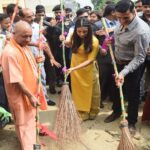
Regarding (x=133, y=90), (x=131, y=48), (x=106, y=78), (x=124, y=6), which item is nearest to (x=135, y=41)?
(x=131, y=48)

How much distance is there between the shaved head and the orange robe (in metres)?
0.07

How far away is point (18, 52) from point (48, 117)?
1.95 metres

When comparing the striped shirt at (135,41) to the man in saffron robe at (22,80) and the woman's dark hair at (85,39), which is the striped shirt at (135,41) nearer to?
the woman's dark hair at (85,39)

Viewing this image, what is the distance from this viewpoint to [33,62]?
4152 millimetres

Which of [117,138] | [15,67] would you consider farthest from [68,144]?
[15,67]

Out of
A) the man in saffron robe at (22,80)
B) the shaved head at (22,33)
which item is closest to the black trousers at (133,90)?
the man in saffron robe at (22,80)

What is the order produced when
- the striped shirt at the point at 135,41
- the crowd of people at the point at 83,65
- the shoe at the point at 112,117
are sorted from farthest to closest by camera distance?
the shoe at the point at 112,117 → the striped shirt at the point at 135,41 → the crowd of people at the point at 83,65

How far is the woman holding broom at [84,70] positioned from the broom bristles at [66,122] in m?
0.48

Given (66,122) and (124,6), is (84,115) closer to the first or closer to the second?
(66,122)

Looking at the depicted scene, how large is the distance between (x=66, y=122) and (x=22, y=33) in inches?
56.4

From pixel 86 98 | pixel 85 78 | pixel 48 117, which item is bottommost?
pixel 48 117

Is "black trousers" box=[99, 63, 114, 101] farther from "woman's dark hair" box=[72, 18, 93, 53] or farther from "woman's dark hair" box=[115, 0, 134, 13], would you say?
"woman's dark hair" box=[115, 0, 134, 13]

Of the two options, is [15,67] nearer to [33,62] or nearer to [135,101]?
[33,62]

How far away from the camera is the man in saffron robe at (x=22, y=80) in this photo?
12.6 ft
